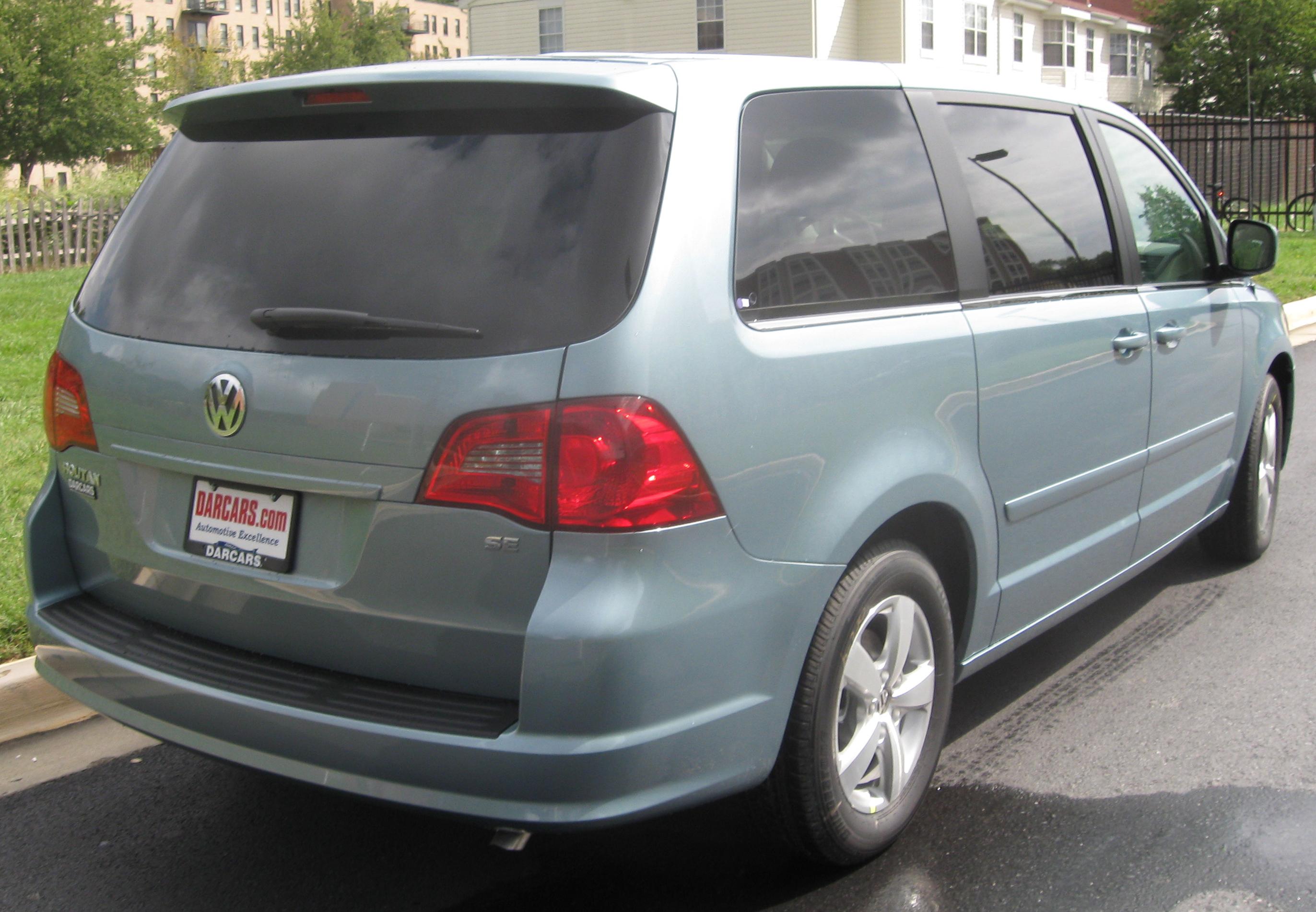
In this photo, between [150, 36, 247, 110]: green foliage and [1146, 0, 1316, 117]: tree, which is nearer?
[1146, 0, 1316, 117]: tree

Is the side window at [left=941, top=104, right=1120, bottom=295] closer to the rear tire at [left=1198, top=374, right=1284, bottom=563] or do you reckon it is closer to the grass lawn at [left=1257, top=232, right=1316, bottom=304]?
the rear tire at [left=1198, top=374, right=1284, bottom=563]

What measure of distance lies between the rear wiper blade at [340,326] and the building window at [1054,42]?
47.9 meters

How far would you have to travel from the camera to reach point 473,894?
300 centimetres

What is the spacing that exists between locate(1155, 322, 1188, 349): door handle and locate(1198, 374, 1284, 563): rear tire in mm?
1033

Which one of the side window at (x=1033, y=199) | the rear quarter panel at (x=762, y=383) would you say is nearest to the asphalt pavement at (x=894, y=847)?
the rear quarter panel at (x=762, y=383)

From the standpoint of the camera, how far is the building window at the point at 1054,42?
46.3m

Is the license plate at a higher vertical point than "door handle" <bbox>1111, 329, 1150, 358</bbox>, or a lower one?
lower

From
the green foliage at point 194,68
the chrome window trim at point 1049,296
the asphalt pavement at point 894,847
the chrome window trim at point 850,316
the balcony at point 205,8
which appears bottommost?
the asphalt pavement at point 894,847

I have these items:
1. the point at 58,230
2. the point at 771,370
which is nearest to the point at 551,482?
the point at 771,370

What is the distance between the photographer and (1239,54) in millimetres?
46688

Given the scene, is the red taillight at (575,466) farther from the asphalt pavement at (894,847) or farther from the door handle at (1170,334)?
the door handle at (1170,334)

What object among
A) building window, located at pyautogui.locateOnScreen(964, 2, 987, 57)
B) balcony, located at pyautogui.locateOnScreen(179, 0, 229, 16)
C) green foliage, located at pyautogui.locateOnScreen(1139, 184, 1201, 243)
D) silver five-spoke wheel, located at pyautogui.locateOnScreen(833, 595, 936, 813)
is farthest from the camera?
balcony, located at pyautogui.locateOnScreen(179, 0, 229, 16)

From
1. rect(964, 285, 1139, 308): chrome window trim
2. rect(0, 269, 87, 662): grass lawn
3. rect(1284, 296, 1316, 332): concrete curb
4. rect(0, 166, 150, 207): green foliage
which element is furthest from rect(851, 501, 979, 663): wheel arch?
rect(0, 166, 150, 207): green foliage

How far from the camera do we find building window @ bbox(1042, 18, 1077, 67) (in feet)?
152
